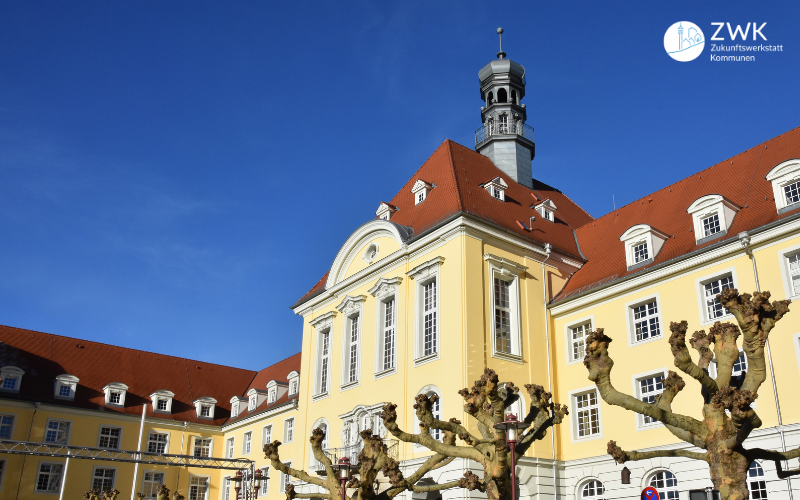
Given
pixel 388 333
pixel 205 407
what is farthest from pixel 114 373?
pixel 388 333

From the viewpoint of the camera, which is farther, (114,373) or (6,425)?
(114,373)

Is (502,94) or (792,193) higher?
(502,94)

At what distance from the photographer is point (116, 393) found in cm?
4084

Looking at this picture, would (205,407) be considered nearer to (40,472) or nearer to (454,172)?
(40,472)

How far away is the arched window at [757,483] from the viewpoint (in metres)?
18.3

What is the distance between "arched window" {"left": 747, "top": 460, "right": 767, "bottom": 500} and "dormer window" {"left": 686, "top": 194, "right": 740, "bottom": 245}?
6.67 metres

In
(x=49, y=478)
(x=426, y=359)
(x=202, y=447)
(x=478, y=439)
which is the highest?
(x=426, y=359)

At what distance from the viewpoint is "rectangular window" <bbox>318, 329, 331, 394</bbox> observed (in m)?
29.5

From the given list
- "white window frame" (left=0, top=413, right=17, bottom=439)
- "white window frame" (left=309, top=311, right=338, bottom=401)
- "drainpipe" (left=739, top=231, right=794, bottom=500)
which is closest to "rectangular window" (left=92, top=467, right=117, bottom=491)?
"white window frame" (left=0, top=413, right=17, bottom=439)

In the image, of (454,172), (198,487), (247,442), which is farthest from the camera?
(198,487)

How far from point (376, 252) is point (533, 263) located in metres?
6.06

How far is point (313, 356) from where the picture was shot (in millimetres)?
30250

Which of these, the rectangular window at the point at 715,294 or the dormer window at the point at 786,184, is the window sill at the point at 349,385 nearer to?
the rectangular window at the point at 715,294

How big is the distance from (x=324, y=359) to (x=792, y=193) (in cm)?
1808
